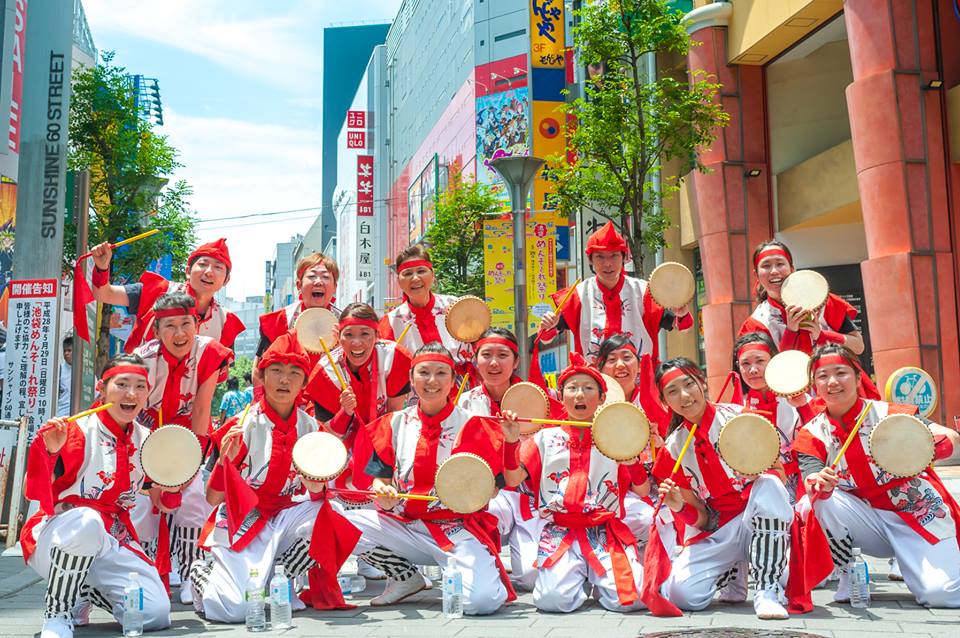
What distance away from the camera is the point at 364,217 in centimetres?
5697

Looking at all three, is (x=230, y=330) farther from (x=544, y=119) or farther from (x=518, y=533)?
(x=544, y=119)

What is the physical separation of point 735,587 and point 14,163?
11999 mm

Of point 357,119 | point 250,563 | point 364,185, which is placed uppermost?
point 357,119

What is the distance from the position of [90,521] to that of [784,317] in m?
4.09

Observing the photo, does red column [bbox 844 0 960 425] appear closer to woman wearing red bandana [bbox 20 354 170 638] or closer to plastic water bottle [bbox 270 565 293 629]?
plastic water bottle [bbox 270 565 293 629]

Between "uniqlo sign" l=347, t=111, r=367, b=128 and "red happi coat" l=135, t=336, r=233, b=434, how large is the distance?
5839 centimetres

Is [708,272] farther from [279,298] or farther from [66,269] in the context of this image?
[279,298]

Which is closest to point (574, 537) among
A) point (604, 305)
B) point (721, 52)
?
point (604, 305)

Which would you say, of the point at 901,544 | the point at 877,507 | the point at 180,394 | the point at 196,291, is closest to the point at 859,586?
the point at 901,544

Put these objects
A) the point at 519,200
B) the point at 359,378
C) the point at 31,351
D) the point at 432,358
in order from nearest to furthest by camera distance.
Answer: the point at 432,358 → the point at 359,378 → the point at 31,351 → the point at 519,200

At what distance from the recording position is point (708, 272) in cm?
1681

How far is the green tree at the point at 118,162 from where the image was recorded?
54.6 feet

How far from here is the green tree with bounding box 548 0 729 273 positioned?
1216 centimetres

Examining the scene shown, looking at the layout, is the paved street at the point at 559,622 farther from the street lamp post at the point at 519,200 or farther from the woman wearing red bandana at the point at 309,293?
the street lamp post at the point at 519,200
